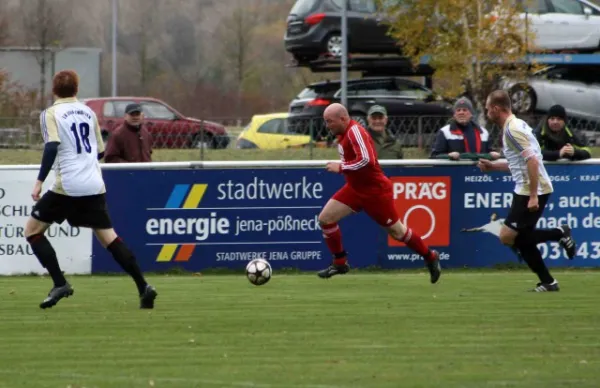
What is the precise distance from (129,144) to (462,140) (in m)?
3.96

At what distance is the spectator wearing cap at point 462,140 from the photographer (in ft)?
52.3

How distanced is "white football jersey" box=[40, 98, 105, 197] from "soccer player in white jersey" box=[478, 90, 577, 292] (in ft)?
12.1

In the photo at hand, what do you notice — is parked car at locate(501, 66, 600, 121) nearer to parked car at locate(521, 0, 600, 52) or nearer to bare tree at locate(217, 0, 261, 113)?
parked car at locate(521, 0, 600, 52)

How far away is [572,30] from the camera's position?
29.1m

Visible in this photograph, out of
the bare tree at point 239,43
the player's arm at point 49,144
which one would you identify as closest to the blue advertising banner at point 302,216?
the player's arm at point 49,144

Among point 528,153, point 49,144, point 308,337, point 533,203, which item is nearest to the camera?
point 308,337

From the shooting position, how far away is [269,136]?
25375 millimetres

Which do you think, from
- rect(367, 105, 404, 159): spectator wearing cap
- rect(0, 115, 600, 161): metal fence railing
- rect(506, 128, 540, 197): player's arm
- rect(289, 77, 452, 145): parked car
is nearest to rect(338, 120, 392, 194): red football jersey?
rect(506, 128, 540, 197): player's arm

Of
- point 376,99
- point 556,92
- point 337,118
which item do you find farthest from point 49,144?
point 556,92

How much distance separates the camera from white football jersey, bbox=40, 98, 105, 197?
11109 mm

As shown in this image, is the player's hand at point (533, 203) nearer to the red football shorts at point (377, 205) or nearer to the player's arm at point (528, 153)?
the player's arm at point (528, 153)

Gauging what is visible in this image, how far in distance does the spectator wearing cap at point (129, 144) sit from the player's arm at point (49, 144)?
17.7ft

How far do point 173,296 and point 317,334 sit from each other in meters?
3.17

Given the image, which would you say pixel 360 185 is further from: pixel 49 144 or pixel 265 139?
pixel 265 139
